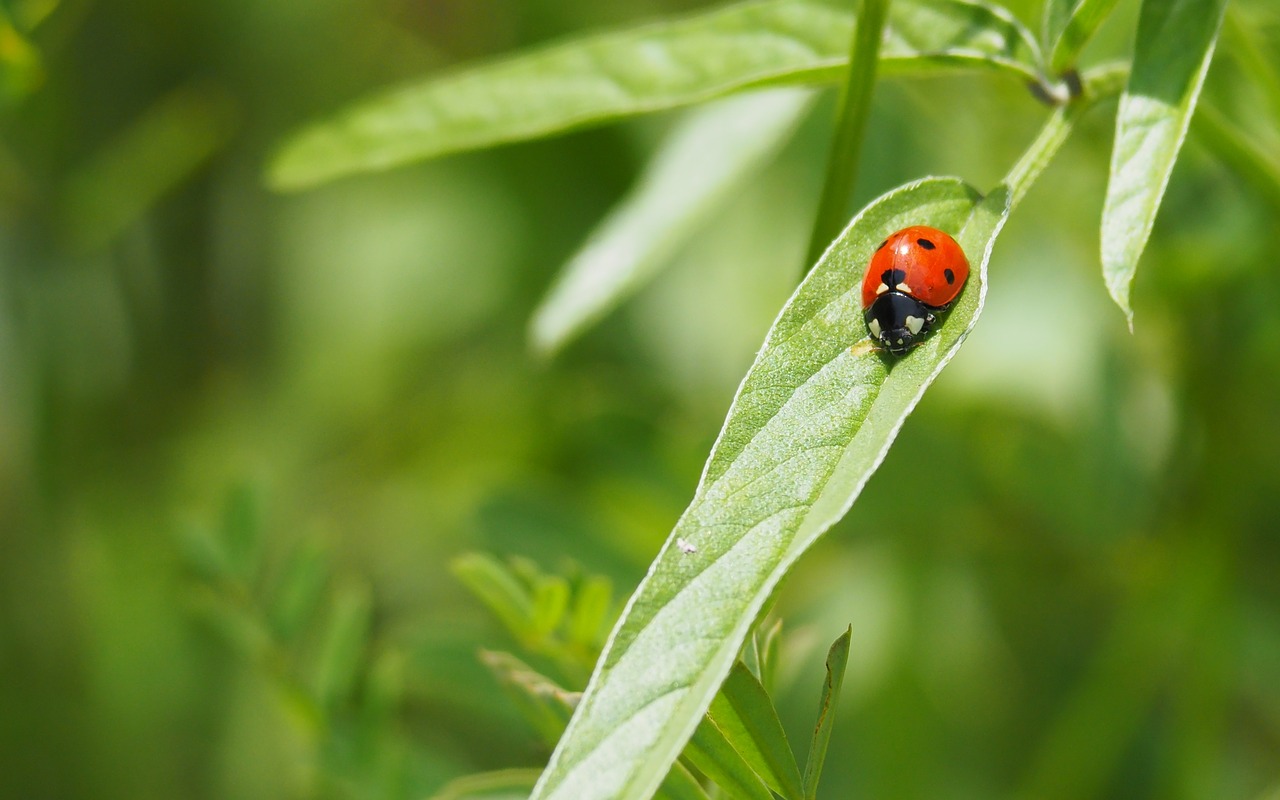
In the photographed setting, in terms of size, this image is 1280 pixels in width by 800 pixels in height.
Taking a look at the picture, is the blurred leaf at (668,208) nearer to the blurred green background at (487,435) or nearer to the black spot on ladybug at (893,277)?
the blurred green background at (487,435)

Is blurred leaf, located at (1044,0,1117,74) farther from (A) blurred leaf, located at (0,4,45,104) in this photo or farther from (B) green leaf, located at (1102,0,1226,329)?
(A) blurred leaf, located at (0,4,45,104)

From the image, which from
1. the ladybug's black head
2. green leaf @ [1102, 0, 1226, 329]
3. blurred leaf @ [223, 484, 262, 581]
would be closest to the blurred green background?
blurred leaf @ [223, 484, 262, 581]

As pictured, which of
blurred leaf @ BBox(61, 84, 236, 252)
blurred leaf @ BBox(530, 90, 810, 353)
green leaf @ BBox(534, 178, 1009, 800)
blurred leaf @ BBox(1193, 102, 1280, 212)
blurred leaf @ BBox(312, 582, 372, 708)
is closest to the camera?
green leaf @ BBox(534, 178, 1009, 800)

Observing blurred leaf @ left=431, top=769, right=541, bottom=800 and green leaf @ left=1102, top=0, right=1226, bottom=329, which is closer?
green leaf @ left=1102, top=0, right=1226, bottom=329

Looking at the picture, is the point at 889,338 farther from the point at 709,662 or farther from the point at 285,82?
the point at 285,82

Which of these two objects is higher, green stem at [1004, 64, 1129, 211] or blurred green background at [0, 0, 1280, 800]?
blurred green background at [0, 0, 1280, 800]

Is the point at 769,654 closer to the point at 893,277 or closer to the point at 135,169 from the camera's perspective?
the point at 893,277

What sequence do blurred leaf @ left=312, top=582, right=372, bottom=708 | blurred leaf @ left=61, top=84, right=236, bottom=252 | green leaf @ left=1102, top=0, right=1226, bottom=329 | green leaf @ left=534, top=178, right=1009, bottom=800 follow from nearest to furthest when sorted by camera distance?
green leaf @ left=534, top=178, right=1009, bottom=800 → green leaf @ left=1102, top=0, right=1226, bottom=329 → blurred leaf @ left=312, top=582, right=372, bottom=708 → blurred leaf @ left=61, top=84, right=236, bottom=252

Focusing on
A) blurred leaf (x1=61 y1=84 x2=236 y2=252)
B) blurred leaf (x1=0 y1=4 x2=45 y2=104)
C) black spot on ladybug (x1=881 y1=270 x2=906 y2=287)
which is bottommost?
black spot on ladybug (x1=881 y1=270 x2=906 y2=287)

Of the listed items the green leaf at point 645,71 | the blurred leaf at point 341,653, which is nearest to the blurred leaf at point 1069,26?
the green leaf at point 645,71
